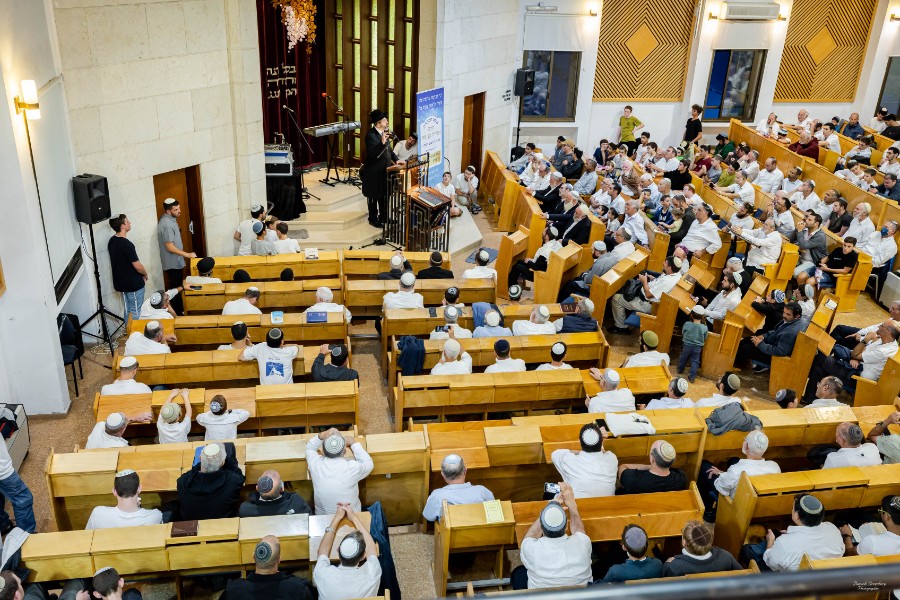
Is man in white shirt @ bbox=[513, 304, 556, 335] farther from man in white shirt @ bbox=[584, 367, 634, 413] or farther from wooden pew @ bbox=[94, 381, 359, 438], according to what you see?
wooden pew @ bbox=[94, 381, 359, 438]

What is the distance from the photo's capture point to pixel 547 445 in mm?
5762

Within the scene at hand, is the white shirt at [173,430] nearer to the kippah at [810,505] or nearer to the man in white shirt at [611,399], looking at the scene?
the man in white shirt at [611,399]

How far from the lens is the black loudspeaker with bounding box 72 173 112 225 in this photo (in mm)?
7918

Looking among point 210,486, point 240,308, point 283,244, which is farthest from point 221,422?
point 283,244

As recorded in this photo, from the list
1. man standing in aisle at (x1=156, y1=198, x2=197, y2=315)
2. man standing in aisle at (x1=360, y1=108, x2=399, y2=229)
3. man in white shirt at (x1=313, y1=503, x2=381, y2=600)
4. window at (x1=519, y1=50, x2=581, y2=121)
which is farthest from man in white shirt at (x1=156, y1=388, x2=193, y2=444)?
window at (x1=519, y1=50, x2=581, y2=121)

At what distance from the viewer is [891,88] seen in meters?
17.9

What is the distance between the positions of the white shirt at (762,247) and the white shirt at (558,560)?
6.39m

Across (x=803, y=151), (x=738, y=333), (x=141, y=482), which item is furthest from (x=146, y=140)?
(x=803, y=151)

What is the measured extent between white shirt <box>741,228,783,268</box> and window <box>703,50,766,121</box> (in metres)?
8.53

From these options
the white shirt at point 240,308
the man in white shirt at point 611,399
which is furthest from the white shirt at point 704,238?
the white shirt at point 240,308

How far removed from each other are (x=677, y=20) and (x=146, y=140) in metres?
12.3

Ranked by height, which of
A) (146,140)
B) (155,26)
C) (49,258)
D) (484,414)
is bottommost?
(484,414)

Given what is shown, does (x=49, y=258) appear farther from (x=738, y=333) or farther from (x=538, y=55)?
(x=538, y=55)

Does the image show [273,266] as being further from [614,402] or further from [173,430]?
[614,402]
